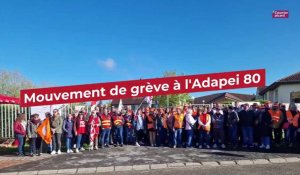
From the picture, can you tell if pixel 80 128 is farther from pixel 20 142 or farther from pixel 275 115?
pixel 275 115

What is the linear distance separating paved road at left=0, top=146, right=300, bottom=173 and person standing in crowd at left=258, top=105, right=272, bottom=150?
4.99 ft

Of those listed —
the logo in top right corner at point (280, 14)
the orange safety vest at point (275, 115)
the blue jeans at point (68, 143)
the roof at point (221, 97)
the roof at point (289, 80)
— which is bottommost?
the blue jeans at point (68, 143)

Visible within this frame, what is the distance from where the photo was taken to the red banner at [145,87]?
1588 centimetres

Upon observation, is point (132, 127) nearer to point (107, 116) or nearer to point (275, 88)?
point (107, 116)

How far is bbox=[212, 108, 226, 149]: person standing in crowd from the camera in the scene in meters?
18.1

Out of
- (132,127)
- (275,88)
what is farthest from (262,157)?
(275,88)

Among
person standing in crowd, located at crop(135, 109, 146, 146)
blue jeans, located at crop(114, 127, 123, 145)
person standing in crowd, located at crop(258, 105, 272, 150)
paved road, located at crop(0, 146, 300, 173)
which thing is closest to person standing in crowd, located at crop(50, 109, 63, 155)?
paved road, located at crop(0, 146, 300, 173)

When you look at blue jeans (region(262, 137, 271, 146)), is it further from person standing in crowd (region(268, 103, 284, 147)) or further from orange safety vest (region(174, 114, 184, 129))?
orange safety vest (region(174, 114, 184, 129))

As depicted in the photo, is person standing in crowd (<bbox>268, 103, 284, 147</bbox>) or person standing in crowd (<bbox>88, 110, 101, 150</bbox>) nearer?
person standing in crowd (<bbox>268, 103, 284, 147</bbox>)

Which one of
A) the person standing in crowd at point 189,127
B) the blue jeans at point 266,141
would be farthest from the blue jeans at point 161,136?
the blue jeans at point 266,141

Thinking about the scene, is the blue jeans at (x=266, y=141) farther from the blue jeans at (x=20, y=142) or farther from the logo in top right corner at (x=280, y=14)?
the blue jeans at (x=20, y=142)

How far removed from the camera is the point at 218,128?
18.1 meters

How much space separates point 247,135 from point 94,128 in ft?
21.8

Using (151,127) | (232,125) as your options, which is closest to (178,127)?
(151,127)
